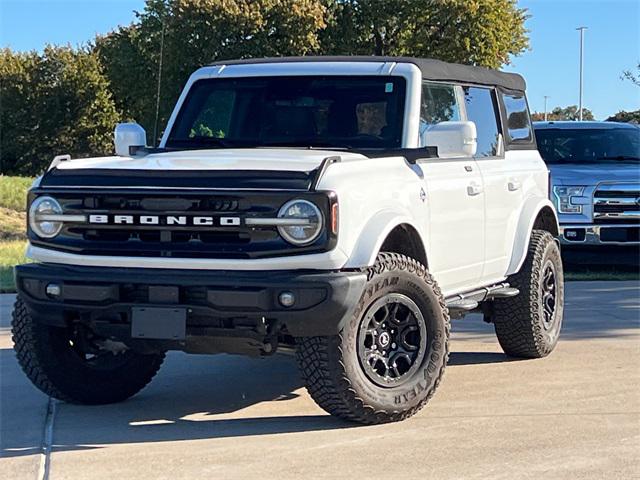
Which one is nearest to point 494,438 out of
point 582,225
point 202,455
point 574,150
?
point 202,455

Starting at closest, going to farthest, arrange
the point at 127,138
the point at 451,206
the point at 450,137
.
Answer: the point at 450,137, the point at 451,206, the point at 127,138

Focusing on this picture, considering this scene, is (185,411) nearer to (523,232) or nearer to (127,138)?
(127,138)

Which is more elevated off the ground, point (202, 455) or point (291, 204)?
point (291, 204)

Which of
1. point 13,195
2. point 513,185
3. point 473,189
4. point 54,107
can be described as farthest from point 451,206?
point 54,107

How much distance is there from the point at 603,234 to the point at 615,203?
0.38 metres

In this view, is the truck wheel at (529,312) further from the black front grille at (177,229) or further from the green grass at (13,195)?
the green grass at (13,195)

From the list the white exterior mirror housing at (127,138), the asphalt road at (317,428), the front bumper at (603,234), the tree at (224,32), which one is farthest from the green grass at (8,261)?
the tree at (224,32)

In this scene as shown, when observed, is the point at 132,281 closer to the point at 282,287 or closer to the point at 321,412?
the point at 282,287

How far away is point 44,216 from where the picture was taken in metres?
5.52

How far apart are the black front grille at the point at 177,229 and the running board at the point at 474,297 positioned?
157cm

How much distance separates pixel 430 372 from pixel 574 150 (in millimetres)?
8334

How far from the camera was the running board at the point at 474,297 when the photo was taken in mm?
6410

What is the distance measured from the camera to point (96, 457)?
→ 16.6 ft

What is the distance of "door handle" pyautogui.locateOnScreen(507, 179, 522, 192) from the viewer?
23.9 feet
